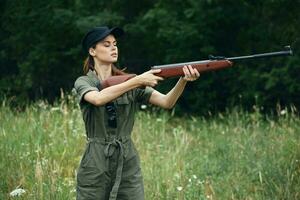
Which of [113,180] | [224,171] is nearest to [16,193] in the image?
[113,180]

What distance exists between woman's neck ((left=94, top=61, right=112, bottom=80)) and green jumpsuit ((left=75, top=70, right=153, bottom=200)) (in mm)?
70

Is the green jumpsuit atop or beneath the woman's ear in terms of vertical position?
beneath

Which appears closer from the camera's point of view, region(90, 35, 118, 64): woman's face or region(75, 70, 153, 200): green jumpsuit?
region(75, 70, 153, 200): green jumpsuit

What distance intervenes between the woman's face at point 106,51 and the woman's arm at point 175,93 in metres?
0.42

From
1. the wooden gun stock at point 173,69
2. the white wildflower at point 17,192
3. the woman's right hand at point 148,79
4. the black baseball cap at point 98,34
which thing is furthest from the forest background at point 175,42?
the woman's right hand at point 148,79

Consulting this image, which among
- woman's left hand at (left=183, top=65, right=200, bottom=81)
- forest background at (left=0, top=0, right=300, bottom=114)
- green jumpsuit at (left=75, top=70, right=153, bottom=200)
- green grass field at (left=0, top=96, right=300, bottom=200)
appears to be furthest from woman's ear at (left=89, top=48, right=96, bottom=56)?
forest background at (left=0, top=0, right=300, bottom=114)

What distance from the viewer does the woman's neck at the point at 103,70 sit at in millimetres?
4234

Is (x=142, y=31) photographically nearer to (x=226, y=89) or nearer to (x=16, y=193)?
(x=226, y=89)

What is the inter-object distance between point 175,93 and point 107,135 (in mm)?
585

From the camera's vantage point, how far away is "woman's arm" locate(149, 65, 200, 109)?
4141 mm

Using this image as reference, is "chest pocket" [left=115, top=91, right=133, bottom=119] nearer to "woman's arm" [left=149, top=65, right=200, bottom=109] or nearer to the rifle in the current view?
the rifle

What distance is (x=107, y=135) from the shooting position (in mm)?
4090

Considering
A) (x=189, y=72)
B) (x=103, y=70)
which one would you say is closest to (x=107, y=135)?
(x=103, y=70)

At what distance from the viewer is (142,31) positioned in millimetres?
13820
